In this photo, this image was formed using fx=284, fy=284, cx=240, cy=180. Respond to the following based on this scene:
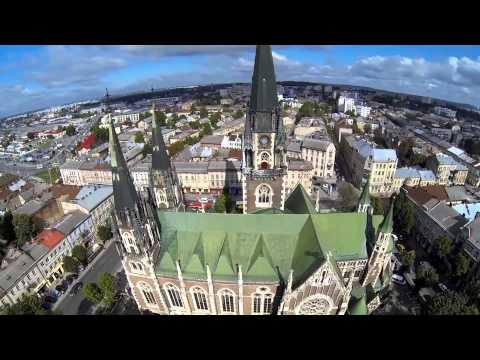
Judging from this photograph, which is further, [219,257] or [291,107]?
[291,107]

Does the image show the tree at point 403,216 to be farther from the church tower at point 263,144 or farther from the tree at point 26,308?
the tree at point 26,308

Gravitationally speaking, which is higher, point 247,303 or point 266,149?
point 266,149

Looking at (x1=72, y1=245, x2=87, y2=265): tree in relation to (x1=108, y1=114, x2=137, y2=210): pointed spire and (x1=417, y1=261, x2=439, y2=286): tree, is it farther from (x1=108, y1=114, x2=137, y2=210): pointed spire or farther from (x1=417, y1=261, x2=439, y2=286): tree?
(x1=417, y1=261, x2=439, y2=286): tree

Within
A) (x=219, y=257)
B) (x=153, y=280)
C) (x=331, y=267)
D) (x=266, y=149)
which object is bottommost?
(x=153, y=280)

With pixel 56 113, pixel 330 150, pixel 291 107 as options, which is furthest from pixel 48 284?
pixel 56 113
